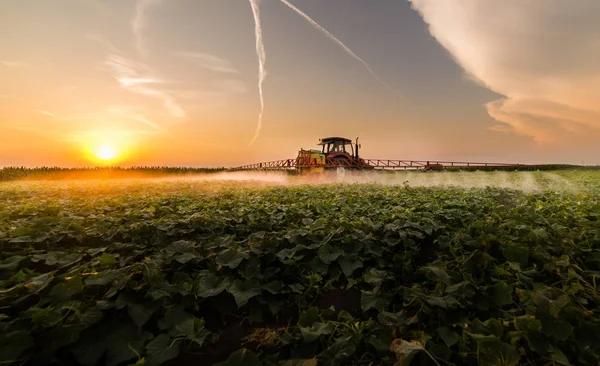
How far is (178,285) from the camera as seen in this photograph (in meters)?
2.82

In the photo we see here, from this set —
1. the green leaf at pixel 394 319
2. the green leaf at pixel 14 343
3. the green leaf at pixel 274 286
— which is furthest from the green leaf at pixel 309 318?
the green leaf at pixel 14 343

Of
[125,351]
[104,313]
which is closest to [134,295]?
[104,313]

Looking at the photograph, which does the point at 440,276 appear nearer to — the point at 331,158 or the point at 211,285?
the point at 211,285

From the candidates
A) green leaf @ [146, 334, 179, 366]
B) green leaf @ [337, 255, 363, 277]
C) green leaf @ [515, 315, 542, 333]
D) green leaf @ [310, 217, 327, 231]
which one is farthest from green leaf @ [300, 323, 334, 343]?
green leaf @ [310, 217, 327, 231]

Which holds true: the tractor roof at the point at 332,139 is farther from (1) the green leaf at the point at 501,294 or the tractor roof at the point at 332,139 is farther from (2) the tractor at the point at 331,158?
(1) the green leaf at the point at 501,294

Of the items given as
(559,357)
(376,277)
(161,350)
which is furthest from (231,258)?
(559,357)

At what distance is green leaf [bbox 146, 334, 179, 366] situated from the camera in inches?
78.8

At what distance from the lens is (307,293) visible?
323cm

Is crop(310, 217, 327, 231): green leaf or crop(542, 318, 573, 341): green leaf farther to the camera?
crop(310, 217, 327, 231): green leaf

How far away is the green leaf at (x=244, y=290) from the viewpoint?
2.72m

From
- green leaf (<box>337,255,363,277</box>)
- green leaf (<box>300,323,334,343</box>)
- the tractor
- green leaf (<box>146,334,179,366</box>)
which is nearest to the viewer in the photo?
green leaf (<box>146,334,179,366</box>)

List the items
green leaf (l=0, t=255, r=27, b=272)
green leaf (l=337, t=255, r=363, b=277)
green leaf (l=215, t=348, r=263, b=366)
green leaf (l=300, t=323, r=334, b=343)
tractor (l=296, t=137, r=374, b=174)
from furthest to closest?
1. tractor (l=296, t=137, r=374, b=174)
2. green leaf (l=337, t=255, r=363, b=277)
3. green leaf (l=0, t=255, r=27, b=272)
4. green leaf (l=300, t=323, r=334, b=343)
5. green leaf (l=215, t=348, r=263, b=366)

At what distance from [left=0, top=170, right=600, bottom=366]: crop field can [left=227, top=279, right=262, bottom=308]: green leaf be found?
0.02 m

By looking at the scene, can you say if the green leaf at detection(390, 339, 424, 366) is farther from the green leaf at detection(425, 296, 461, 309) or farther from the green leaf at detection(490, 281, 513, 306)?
the green leaf at detection(490, 281, 513, 306)
